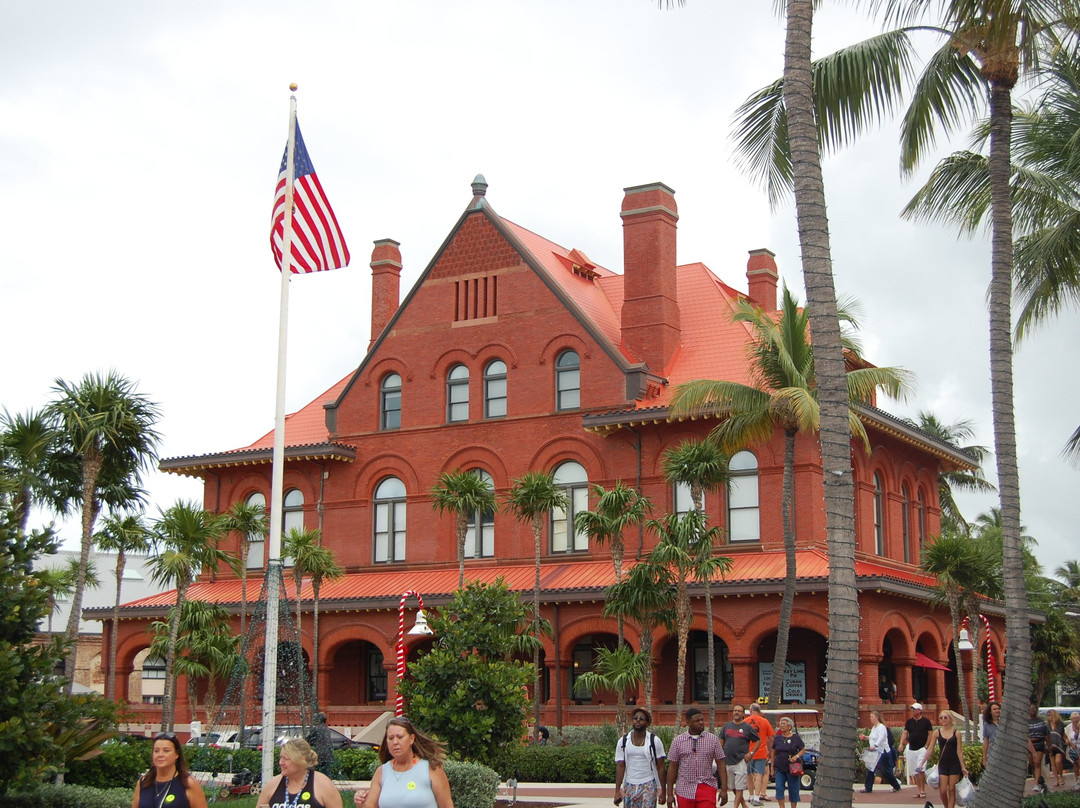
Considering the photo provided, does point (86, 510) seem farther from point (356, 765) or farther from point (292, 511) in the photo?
point (292, 511)

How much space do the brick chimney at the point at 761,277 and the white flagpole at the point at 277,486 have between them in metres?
24.0

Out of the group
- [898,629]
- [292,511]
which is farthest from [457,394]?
[898,629]

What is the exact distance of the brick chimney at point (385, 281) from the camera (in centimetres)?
4516

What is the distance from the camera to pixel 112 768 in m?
22.3

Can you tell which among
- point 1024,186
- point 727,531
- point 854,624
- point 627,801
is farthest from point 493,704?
point 727,531

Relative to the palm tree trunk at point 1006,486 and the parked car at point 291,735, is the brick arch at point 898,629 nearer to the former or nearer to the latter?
the parked car at point 291,735

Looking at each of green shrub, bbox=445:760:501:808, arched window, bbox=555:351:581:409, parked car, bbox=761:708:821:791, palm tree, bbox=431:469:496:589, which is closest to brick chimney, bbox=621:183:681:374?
arched window, bbox=555:351:581:409

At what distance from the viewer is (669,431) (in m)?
36.2

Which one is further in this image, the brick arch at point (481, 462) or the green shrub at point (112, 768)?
the brick arch at point (481, 462)

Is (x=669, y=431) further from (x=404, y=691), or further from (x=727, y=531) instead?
(x=404, y=691)

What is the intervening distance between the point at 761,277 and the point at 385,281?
1249 centimetres

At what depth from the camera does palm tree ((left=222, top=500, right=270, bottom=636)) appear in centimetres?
3838

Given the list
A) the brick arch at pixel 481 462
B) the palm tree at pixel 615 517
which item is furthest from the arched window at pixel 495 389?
the palm tree at pixel 615 517

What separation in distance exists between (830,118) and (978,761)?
13.1 meters
